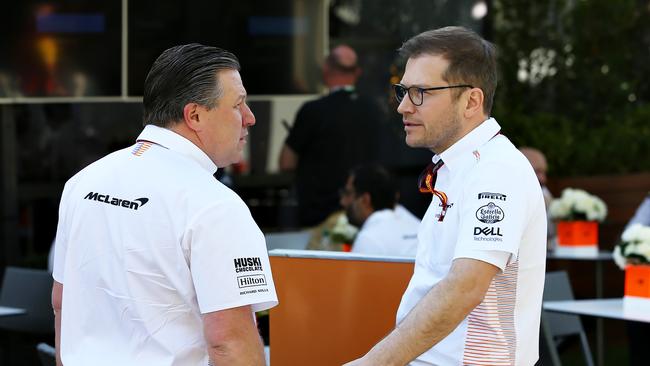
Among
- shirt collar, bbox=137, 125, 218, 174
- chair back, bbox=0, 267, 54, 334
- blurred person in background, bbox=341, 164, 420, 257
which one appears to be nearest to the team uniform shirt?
blurred person in background, bbox=341, 164, 420, 257

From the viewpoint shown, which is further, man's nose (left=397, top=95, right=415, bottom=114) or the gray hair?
man's nose (left=397, top=95, right=415, bottom=114)

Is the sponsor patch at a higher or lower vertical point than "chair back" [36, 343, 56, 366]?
higher

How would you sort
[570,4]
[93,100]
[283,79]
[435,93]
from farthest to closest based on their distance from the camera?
[570,4]
[283,79]
[93,100]
[435,93]

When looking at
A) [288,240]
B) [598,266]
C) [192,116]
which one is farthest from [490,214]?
[598,266]

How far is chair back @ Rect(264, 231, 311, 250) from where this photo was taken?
7.54m

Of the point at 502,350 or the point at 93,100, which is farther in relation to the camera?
the point at 93,100

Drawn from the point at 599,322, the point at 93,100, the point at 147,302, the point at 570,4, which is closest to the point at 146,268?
the point at 147,302

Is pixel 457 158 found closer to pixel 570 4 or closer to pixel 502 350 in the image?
pixel 502 350

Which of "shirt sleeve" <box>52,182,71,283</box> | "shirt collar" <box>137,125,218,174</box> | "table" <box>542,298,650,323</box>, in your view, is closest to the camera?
"shirt collar" <box>137,125,218,174</box>

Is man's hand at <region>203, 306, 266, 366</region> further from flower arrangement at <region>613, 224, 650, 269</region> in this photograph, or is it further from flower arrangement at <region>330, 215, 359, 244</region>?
flower arrangement at <region>330, 215, 359, 244</region>

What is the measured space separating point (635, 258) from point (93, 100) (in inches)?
135

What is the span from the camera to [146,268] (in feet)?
8.55

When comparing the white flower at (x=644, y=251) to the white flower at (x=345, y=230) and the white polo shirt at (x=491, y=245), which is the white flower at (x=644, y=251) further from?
the white polo shirt at (x=491, y=245)

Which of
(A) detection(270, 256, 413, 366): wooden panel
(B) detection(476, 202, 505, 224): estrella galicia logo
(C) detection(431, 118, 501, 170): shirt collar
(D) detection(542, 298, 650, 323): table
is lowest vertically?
(D) detection(542, 298, 650, 323): table
